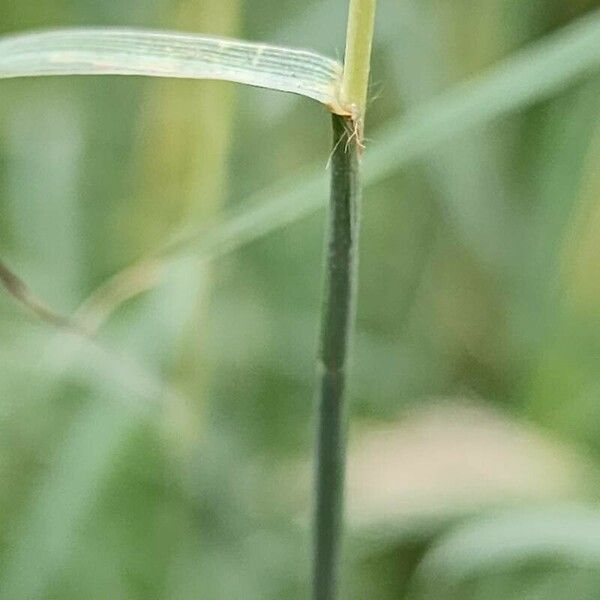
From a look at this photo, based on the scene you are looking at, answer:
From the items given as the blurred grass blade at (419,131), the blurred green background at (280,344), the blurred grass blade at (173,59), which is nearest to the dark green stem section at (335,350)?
the blurred grass blade at (173,59)

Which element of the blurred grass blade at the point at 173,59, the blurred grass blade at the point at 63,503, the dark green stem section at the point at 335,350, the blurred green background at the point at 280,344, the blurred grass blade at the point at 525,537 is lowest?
the dark green stem section at the point at 335,350

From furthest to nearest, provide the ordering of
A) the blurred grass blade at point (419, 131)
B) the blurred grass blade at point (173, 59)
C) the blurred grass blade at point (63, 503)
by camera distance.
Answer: the blurred grass blade at point (63, 503), the blurred grass blade at point (419, 131), the blurred grass blade at point (173, 59)

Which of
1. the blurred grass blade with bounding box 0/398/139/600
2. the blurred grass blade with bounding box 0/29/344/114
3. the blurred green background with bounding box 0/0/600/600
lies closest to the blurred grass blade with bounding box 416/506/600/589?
the blurred green background with bounding box 0/0/600/600

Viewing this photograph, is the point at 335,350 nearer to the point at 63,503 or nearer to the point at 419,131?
the point at 419,131

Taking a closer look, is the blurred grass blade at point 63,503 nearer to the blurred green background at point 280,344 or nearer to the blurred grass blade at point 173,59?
the blurred green background at point 280,344

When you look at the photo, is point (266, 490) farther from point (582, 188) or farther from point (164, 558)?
point (582, 188)

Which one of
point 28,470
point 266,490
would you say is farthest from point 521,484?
Result: point 28,470
